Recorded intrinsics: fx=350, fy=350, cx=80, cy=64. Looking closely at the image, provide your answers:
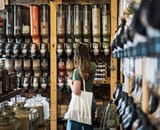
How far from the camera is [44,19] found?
15.7 ft

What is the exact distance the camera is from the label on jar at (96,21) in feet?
15.1

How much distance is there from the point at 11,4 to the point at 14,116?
2.25m

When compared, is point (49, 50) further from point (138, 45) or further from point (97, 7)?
point (138, 45)

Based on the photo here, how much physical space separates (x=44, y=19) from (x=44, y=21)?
0.03 meters

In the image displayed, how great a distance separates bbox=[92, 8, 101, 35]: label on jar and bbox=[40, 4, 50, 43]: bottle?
64 centimetres

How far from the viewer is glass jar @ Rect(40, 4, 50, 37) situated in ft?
15.6

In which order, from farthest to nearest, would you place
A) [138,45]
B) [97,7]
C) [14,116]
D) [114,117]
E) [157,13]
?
[97,7] < [114,117] < [14,116] < [138,45] < [157,13]

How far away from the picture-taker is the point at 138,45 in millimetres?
1093

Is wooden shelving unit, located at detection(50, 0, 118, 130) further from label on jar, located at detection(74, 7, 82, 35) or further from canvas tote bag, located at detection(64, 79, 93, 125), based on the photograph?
canvas tote bag, located at detection(64, 79, 93, 125)

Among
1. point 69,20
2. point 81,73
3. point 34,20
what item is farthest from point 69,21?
point 81,73

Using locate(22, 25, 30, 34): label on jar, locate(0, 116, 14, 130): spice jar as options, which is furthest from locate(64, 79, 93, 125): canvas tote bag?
locate(22, 25, 30, 34): label on jar

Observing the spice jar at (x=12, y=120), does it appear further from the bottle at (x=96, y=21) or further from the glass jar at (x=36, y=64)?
the bottle at (x=96, y=21)

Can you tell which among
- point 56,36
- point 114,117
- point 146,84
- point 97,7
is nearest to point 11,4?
point 56,36

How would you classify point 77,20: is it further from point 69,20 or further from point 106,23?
point 106,23
